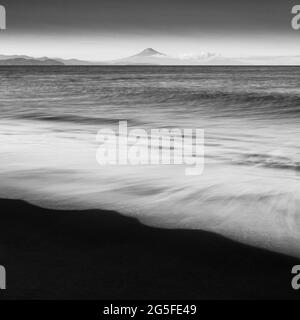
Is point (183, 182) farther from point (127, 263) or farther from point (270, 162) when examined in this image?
point (127, 263)

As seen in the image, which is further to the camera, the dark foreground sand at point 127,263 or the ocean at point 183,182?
the ocean at point 183,182

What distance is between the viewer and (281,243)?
3.59 m

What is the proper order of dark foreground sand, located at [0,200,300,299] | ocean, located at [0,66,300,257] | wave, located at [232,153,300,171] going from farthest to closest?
1. wave, located at [232,153,300,171]
2. ocean, located at [0,66,300,257]
3. dark foreground sand, located at [0,200,300,299]

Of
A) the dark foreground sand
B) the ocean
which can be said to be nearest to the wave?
the ocean

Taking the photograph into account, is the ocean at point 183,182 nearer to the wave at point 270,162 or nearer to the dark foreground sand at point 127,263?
the wave at point 270,162

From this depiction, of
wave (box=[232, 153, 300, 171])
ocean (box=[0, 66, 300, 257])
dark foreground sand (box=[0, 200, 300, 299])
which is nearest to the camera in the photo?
dark foreground sand (box=[0, 200, 300, 299])

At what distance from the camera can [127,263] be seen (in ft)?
10.7

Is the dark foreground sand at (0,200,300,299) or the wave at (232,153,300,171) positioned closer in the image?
the dark foreground sand at (0,200,300,299)

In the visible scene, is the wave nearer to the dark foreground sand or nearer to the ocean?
the ocean

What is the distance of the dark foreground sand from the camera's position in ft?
9.58

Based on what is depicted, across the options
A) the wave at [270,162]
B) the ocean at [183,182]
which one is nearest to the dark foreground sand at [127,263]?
the ocean at [183,182]

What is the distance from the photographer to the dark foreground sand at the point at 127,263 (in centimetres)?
292

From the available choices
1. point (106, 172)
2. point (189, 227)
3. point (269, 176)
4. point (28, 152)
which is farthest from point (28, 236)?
point (28, 152)

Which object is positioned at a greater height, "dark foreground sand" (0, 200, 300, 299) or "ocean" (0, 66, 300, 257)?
"ocean" (0, 66, 300, 257)
